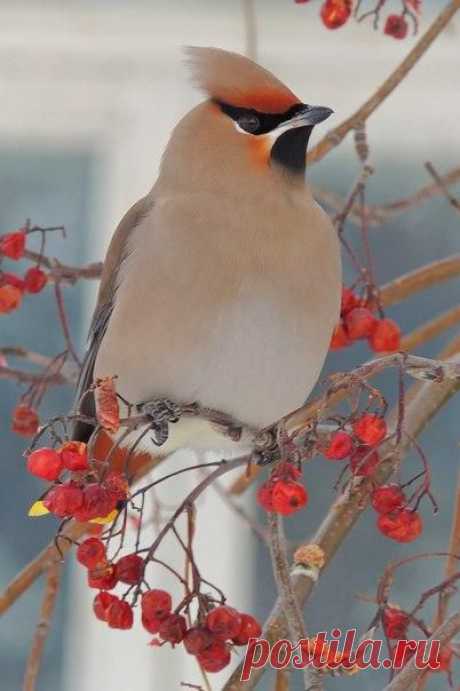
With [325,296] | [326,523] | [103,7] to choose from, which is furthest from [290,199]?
[103,7]

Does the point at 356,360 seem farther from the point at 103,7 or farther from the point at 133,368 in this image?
the point at 133,368

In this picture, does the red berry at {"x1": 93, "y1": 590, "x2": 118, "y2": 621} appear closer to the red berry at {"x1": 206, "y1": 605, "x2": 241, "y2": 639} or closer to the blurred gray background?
the red berry at {"x1": 206, "y1": 605, "x2": 241, "y2": 639}

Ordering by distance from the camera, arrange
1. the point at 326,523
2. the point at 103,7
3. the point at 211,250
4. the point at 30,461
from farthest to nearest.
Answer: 1. the point at 103,7
2. the point at 211,250
3. the point at 326,523
4. the point at 30,461

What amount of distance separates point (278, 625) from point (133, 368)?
0.39 metres

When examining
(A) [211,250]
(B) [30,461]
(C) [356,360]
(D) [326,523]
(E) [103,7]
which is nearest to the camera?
(B) [30,461]

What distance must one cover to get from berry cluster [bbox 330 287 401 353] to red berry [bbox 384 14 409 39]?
0.30 metres

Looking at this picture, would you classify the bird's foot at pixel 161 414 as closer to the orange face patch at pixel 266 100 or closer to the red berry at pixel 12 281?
the red berry at pixel 12 281

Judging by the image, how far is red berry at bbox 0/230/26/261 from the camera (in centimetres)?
138

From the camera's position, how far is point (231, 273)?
56.9 inches

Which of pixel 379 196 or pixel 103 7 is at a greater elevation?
pixel 103 7

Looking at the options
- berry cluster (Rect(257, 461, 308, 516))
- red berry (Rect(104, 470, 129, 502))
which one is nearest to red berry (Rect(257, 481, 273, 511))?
berry cluster (Rect(257, 461, 308, 516))


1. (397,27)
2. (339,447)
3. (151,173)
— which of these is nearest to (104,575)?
(339,447)

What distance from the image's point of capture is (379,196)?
3.27m

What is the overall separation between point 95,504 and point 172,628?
0.43 ft
